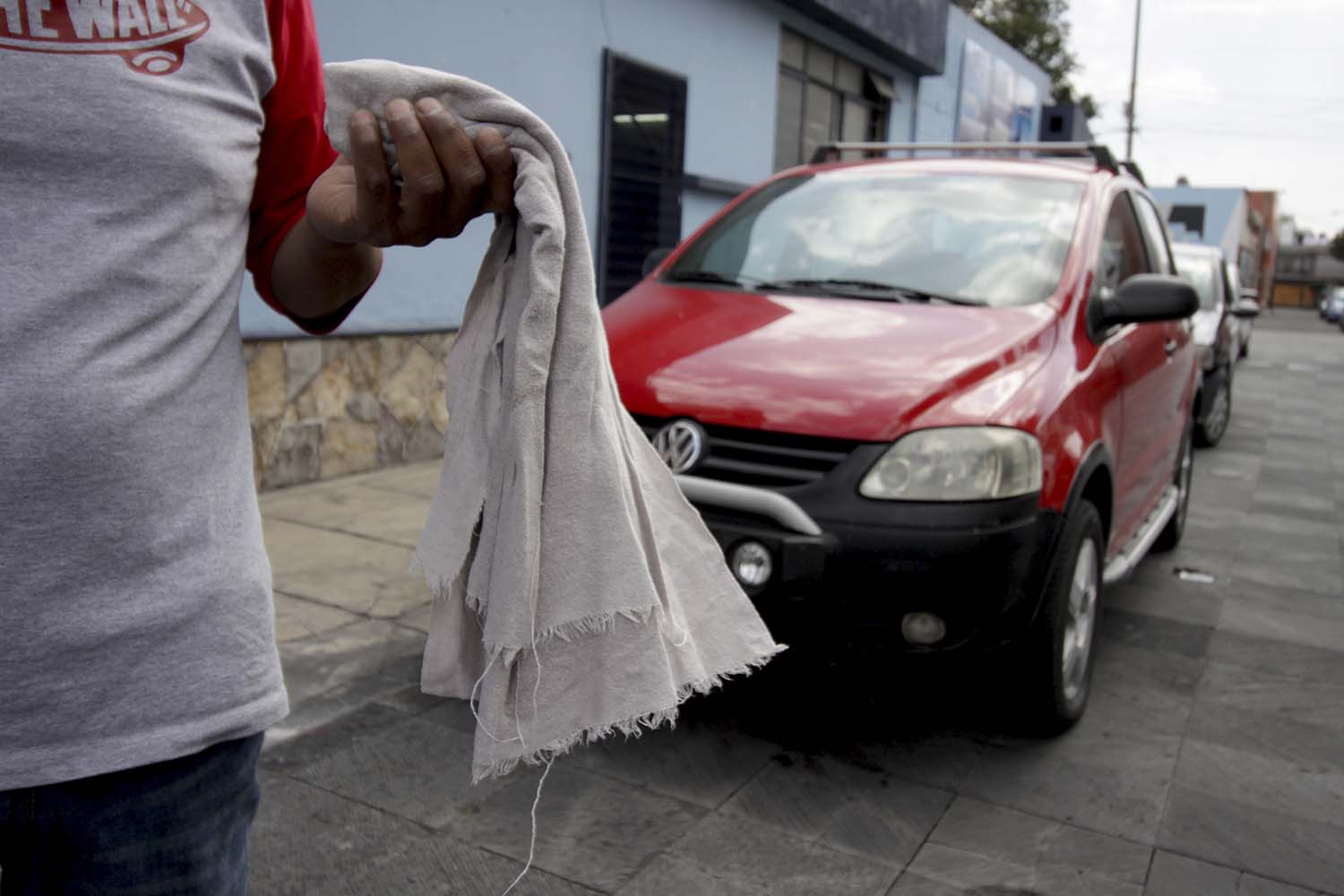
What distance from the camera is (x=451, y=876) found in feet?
8.67

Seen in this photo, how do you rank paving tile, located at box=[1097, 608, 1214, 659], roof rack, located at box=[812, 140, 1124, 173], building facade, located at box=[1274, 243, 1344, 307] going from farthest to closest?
building facade, located at box=[1274, 243, 1344, 307] < roof rack, located at box=[812, 140, 1124, 173] < paving tile, located at box=[1097, 608, 1214, 659]

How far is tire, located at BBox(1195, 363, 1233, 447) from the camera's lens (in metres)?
10.1

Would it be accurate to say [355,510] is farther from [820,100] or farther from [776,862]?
[820,100]

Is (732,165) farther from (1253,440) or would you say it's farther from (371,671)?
(371,671)

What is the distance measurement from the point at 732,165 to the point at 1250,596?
21.8 ft

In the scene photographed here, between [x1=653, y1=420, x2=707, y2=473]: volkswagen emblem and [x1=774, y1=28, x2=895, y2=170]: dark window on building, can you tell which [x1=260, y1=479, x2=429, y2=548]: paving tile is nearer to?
[x1=653, y1=420, x2=707, y2=473]: volkswagen emblem

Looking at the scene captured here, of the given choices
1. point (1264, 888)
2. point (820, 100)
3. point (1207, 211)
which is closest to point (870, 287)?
point (1264, 888)

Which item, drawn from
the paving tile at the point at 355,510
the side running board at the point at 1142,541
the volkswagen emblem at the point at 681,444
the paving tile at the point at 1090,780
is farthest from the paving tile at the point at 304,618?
the side running board at the point at 1142,541

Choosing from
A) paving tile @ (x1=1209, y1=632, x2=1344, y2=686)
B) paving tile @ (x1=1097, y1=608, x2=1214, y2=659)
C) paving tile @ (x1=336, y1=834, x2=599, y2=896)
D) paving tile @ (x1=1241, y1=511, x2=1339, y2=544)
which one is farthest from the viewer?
paving tile @ (x1=1241, y1=511, x2=1339, y2=544)

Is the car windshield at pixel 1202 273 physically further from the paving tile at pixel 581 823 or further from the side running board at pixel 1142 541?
the paving tile at pixel 581 823

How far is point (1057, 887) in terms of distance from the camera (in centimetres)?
268

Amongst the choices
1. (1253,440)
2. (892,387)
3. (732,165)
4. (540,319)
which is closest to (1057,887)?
(892,387)

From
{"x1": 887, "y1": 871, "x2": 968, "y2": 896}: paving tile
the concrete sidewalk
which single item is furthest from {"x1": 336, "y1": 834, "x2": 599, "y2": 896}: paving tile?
{"x1": 887, "y1": 871, "x2": 968, "y2": 896}: paving tile

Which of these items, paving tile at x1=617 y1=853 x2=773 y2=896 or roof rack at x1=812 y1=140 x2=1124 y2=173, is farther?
roof rack at x1=812 y1=140 x2=1124 y2=173
